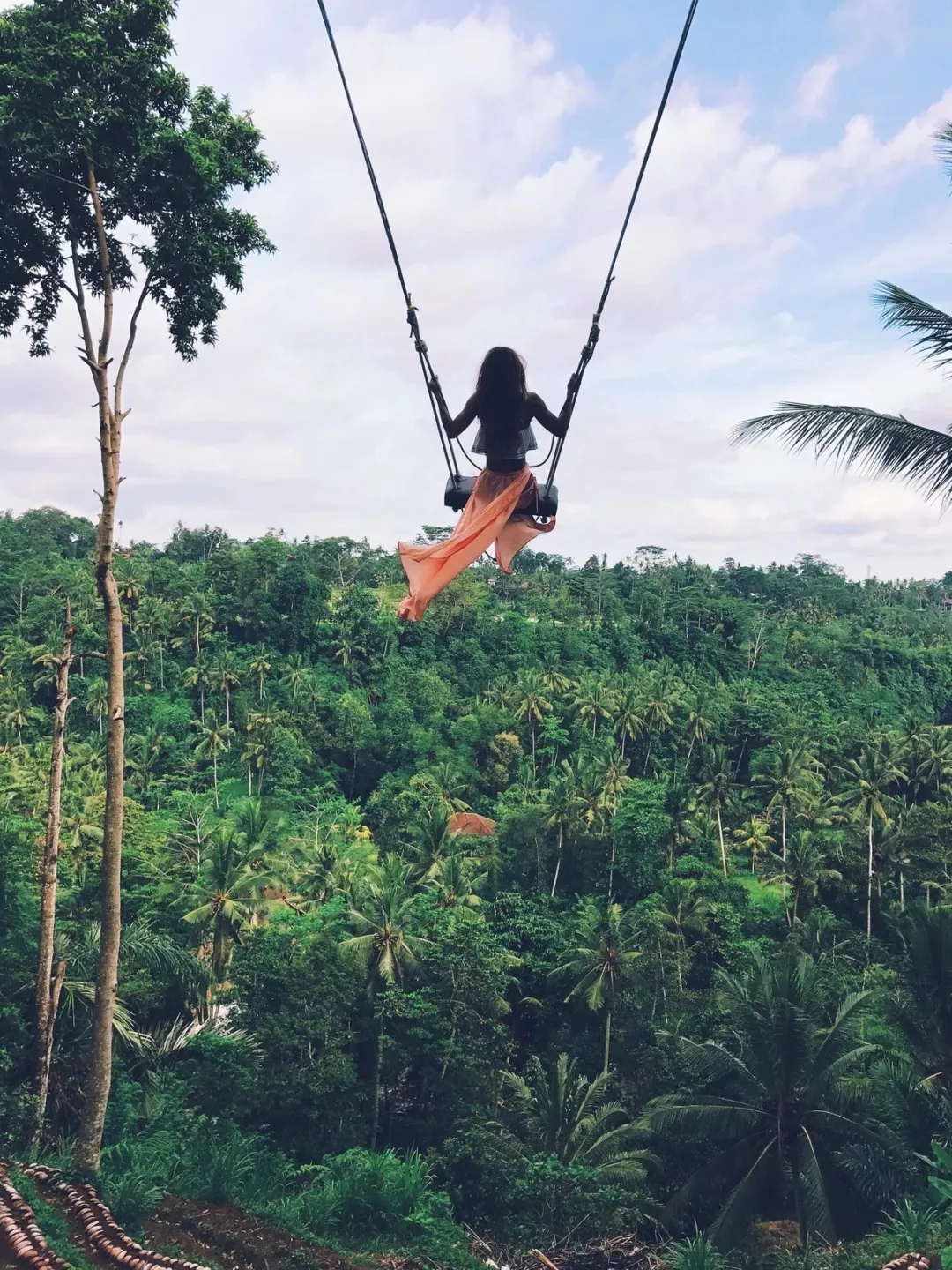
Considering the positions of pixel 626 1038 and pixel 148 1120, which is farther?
pixel 626 1038

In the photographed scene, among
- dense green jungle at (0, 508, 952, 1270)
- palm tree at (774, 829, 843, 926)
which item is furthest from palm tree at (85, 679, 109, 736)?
palm tree at (774, 829, 843, 926)

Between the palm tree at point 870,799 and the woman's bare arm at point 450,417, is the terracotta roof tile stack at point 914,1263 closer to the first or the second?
the woman's bare arm at point 450,417

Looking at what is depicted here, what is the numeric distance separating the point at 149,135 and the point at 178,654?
128ft

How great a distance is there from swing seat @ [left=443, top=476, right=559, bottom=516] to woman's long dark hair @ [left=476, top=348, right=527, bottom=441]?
1.47 feet

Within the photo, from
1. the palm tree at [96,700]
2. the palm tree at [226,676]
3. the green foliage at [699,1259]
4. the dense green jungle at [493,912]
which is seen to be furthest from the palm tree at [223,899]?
the palm tree at [226,676]

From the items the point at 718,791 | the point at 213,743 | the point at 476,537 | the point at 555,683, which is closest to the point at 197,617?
the point at 213,743

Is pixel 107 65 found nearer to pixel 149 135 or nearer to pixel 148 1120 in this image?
pixel 149 135

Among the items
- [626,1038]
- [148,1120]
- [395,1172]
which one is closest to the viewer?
[395,1172]

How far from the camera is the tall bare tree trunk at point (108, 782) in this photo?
24.1 feet

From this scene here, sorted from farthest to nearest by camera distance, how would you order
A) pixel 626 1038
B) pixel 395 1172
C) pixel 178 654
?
pixel 178 654, pixel 626 1038, pixel 395 1172

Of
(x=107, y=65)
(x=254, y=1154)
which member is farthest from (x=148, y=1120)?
(x=107, y=65)

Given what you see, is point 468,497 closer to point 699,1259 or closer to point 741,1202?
point 699,1259

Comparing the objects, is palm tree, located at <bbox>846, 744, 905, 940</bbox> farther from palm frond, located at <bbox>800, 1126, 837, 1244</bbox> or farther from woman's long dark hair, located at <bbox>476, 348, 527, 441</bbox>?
woman's long dark hair, located at <bbox>476, 348, 527, 441</bbox>

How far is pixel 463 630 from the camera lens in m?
48.9
